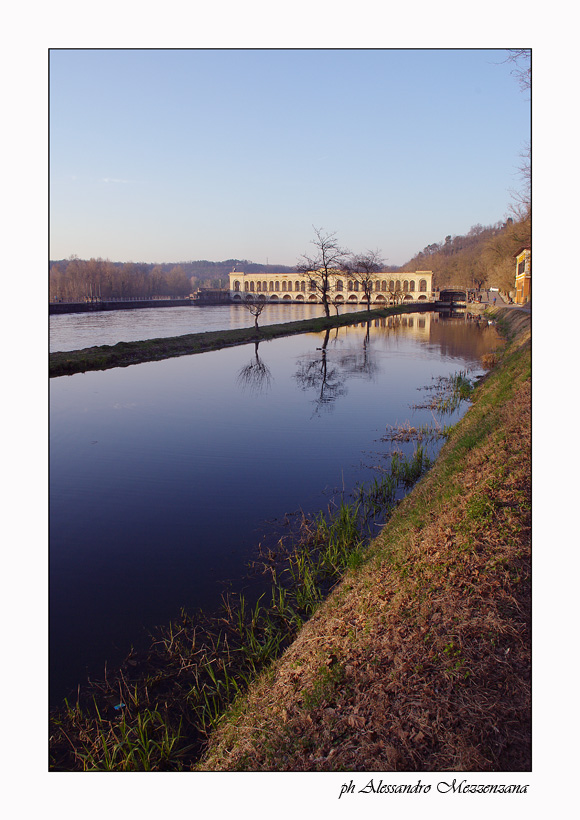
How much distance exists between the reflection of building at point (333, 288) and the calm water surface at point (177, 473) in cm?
8517

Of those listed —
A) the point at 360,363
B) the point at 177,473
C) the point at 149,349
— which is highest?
the point at 149,349

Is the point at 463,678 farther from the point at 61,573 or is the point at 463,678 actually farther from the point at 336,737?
the point at 61,573

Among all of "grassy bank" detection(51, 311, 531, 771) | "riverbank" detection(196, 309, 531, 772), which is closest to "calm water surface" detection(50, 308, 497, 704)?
"grassy bank" detection(51, 311, 531, 771)

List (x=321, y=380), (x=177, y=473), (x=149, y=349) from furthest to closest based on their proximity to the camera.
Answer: (x=149, y=349)
(x=321, y=380)
(x=177, y=473)

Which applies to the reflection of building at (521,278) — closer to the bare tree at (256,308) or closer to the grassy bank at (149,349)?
the grassy bank at (149,349)

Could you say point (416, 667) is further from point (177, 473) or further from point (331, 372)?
point (331, 372)

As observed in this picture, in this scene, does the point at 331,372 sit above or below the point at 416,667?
above

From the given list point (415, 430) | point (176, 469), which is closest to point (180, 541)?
point (176, 469)

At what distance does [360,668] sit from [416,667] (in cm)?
43

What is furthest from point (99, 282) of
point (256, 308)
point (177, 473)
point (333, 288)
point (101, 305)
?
point (177, 473)

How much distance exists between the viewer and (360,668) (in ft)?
12.8

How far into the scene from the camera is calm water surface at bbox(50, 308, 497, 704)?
6.03 meters

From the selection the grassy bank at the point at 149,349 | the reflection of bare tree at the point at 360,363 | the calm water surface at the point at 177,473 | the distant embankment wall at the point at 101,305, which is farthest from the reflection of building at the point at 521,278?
the distant embankment wall at the point at 101,305
